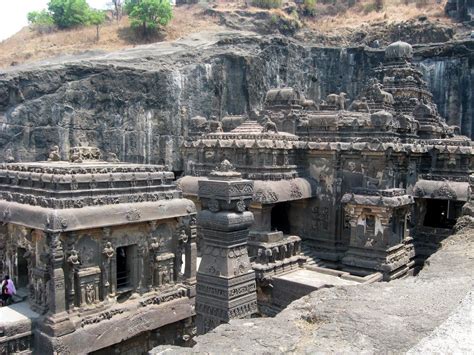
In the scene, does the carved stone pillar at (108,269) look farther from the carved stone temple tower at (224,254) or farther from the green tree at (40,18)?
the green tree at (40,18)

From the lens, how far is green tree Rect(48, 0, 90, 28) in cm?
3803

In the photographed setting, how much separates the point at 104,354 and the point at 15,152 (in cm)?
1681

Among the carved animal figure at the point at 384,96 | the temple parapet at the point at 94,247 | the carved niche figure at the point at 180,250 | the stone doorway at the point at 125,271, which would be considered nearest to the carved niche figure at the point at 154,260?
the temple parapet at the point at 94,247

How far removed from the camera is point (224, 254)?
847 cm

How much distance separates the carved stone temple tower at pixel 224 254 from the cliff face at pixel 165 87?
17690mm

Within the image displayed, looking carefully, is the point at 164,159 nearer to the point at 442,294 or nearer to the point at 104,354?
the point at 104,354

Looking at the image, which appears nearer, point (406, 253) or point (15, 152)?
point (406, 253)

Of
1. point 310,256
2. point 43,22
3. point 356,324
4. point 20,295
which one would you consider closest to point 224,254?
point 20,295

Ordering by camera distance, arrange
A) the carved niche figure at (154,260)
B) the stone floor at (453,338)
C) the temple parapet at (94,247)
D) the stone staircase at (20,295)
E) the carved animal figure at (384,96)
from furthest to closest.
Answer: the carved animal figure at (384,96)
the carved niche figure at (154,260)
the stone staircase at (20,295)
the temple parapet at (94,247)
the stone floor at (453,338)

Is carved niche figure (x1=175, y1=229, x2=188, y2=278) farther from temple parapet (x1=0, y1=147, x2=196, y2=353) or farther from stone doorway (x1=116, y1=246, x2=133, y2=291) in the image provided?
stone doorway (x1=116, y1=246, x2=133, y2=291)

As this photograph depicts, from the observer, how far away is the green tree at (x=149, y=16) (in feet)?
120

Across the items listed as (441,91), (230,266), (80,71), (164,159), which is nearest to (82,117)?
(80,71)

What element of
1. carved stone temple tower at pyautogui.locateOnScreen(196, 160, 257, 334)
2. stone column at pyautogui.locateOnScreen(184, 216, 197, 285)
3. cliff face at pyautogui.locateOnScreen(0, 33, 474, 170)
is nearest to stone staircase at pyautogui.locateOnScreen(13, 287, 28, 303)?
stone column at pyautogui.locateOnScreen(184, 216, 197, 285)

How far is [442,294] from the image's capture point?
4.70 meters
